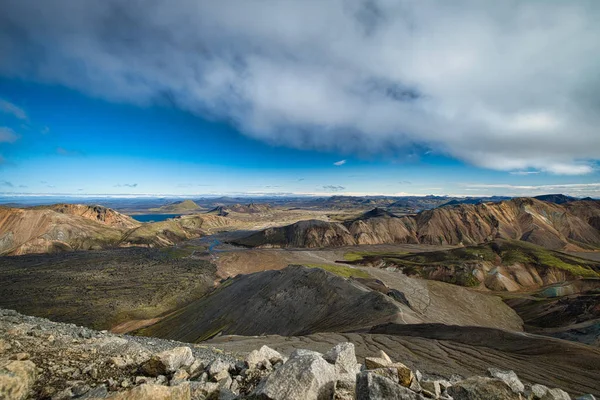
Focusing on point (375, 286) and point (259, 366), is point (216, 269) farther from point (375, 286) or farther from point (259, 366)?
point (259, 366)

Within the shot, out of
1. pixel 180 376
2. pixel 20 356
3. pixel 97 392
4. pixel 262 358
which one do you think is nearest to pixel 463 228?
pixel 262 358

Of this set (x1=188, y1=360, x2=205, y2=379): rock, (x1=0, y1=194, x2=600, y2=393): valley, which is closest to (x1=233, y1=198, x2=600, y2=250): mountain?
(x1=0, y1=194, x2=600, y2=393): valley

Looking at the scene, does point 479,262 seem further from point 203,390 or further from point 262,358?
point 203,390

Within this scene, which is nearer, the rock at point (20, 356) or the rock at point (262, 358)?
the rock at point (20, 356)

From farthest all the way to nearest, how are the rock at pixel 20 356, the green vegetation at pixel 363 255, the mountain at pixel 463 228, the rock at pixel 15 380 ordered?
the mountain at pixel 463 228
the green vegetation at pixel 363 255
the rock at pixel 20 356
the rock at pixel 15 380

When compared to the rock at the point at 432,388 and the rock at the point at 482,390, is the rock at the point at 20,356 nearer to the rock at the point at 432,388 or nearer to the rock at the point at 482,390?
the rock at the point at 432,388

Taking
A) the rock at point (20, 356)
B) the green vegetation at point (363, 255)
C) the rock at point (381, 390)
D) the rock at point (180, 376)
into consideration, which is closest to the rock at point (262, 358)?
the rock at point (180, 376)
